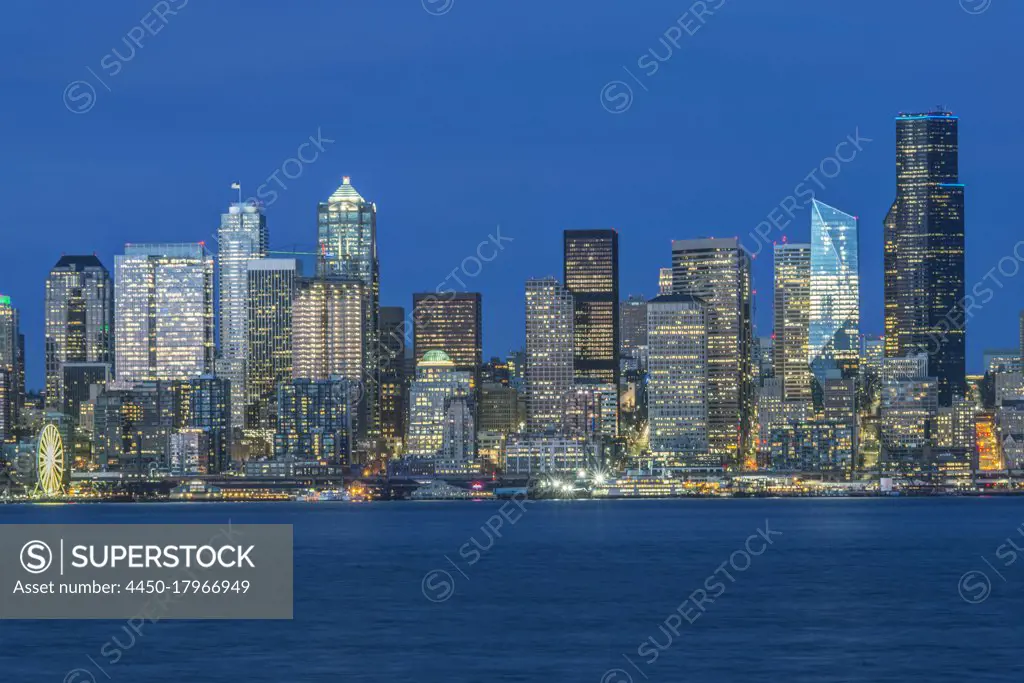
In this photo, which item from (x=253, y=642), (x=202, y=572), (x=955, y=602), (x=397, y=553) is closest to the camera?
(x=253, y=642)

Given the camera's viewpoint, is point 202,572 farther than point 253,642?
Yes

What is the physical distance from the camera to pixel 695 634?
6675 centimetres

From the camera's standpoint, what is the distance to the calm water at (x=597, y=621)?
5862cm

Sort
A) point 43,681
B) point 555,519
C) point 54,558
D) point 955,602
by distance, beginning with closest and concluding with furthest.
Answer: point 43,681, point 955,602, point 54,558, point 555,519

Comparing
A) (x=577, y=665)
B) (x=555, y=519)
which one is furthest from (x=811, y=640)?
(x=555, y=519)

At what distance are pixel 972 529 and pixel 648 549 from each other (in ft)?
121

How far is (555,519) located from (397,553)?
50.7 m

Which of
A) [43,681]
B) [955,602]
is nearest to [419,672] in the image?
[43,681]

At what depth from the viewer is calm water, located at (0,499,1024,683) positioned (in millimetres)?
58625

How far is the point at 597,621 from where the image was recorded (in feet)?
235

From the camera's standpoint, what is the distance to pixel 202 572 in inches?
3642

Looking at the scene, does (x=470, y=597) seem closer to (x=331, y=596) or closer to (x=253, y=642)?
(x=331, y=596)

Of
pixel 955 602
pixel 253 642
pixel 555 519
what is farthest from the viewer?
pixel 555 519

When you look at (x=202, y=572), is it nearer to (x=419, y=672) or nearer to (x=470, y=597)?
(x=470, y=597)
